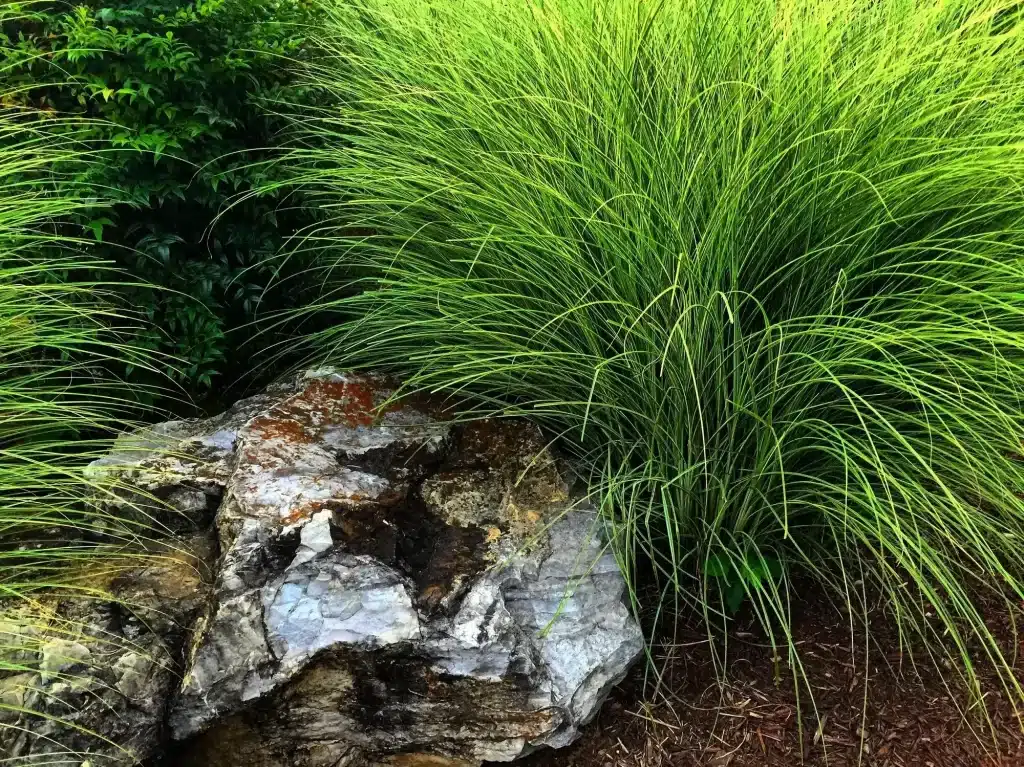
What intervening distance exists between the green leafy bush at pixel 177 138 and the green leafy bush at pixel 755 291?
0.49 m

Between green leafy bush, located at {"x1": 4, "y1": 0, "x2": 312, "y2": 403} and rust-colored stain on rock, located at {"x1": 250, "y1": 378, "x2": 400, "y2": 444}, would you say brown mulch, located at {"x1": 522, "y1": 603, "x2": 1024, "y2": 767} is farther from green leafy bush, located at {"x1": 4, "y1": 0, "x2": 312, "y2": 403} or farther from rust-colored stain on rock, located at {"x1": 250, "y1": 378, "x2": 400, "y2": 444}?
green leafy bush, located at {"x1": 4, "y1": 0, "x2": 312, "y2": 403}

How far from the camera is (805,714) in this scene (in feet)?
5.49

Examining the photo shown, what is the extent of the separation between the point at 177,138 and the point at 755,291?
5.55ft

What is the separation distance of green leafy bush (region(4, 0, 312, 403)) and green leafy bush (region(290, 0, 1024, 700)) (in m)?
0.49

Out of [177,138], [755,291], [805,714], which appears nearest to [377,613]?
[805,714]

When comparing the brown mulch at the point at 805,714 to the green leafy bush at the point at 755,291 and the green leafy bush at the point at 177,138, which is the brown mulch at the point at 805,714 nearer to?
the green leafy bush at the point at 755,291

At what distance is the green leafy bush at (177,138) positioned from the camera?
6.90ft

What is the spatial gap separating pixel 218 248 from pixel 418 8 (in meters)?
1.18

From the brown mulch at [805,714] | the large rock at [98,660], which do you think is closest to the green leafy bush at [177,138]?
the large rock at [98,660]

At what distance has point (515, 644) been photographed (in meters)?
1.58

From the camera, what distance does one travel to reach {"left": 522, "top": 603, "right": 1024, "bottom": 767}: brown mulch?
5.25 feet

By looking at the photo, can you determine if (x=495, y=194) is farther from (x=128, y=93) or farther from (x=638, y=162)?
→ (x=128, y=93)

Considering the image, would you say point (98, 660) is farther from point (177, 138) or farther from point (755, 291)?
point (755, 291)

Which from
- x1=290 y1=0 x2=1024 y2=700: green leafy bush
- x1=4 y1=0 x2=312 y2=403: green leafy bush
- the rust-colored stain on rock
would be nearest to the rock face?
the rust-colored stain on rock
